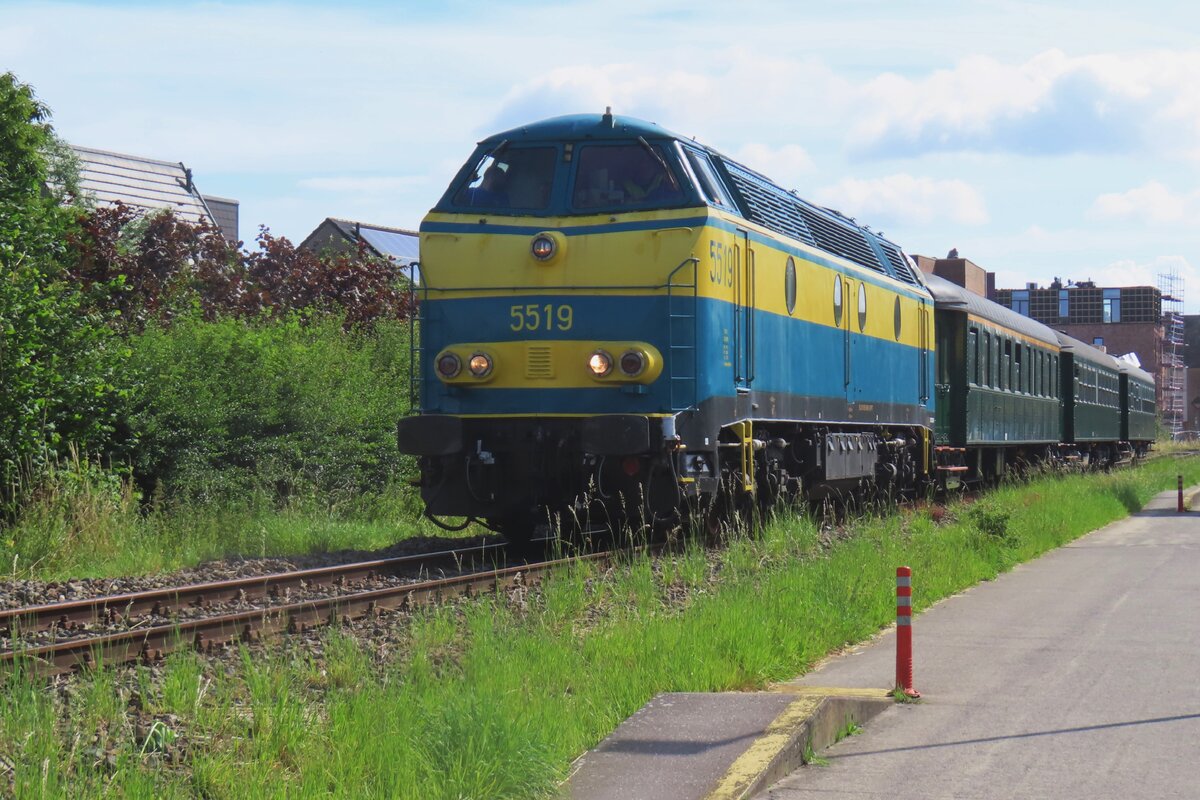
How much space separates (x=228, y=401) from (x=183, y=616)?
315 inches

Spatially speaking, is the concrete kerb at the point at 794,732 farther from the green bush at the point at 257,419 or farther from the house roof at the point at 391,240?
the house roof at the point at 391,240

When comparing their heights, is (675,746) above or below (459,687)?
below

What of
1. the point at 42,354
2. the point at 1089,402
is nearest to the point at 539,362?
the point at 42,354

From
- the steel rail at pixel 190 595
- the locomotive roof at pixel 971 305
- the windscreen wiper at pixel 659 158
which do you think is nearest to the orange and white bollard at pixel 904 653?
the steel rail at pixel 190 595

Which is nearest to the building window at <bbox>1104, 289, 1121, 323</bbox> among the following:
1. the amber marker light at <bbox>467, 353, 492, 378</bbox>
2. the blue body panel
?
the blue body panel

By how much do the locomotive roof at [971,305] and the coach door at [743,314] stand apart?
32.4 feet

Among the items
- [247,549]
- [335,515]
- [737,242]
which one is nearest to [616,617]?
[737,242]

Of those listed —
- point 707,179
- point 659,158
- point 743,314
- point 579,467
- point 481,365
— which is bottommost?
point 579,467

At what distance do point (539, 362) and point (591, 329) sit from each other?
528 millimetres

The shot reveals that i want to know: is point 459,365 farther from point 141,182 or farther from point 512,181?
point 141,182

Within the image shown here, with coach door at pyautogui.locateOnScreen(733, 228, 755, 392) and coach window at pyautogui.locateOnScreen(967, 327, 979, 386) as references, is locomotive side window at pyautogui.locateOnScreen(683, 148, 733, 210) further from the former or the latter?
coach window at pyautogui.locateOnScreen(967, 327, 979, 386)

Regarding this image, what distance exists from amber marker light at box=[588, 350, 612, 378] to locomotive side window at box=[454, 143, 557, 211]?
1.51m

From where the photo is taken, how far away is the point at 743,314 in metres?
12.9

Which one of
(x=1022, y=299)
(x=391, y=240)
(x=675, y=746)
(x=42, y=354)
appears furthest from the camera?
(x=1022, y=299)
